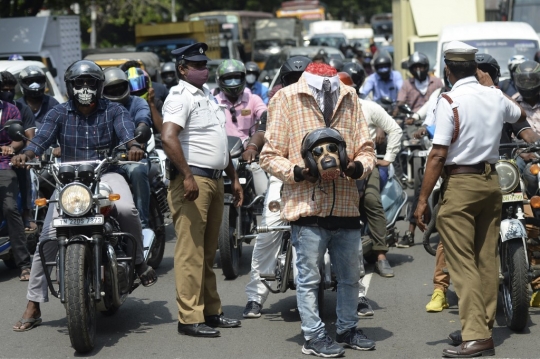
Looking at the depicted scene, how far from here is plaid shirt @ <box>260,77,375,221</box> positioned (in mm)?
6184

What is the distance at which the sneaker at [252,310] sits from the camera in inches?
292

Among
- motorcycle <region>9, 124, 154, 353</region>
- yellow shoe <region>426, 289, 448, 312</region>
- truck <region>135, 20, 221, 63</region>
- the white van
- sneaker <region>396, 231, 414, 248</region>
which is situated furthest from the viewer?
truck <region>135, 20, 221, 63</region>

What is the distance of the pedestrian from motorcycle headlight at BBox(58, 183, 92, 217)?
3.82 feet

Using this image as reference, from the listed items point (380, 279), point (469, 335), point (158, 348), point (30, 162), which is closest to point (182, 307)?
point (158, 348)

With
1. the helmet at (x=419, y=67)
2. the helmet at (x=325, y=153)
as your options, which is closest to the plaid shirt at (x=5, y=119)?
the helmet at (x=325, y=153)

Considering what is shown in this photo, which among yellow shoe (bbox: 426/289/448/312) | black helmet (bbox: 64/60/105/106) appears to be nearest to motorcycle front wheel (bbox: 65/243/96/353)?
black helmet (bbox: 64/60/105/106)

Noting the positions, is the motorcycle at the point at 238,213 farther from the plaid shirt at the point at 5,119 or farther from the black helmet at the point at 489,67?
the black helmet at the point at 489,67

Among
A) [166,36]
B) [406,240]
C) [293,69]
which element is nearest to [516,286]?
[293,69]

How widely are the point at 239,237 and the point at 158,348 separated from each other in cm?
241

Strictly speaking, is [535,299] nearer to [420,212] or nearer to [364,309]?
[364,309]

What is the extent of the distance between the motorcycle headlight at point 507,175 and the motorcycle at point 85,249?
2.47 meters

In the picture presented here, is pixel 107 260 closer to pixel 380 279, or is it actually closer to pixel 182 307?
pixel 182 307

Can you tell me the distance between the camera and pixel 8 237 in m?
9.17

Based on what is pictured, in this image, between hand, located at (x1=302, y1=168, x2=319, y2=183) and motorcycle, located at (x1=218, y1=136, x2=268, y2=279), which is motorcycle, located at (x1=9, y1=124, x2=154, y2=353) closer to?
hand, located at (x1=302, y1=168, x2=319, y2=183)
